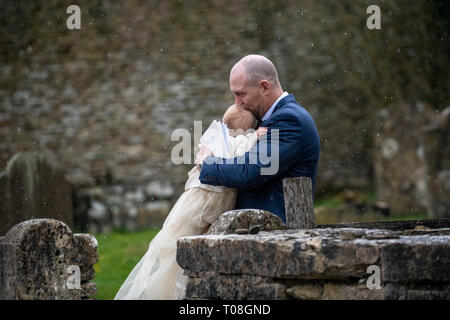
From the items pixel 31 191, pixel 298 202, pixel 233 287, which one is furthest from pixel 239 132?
pixel 31 191

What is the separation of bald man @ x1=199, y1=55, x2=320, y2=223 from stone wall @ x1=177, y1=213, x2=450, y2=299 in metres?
Answer: 0.50

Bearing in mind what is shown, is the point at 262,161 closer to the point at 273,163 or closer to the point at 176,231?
the point at 273,163

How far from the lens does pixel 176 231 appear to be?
15.3 ft

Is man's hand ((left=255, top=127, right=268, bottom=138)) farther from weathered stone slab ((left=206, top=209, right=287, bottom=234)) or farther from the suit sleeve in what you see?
weathered stone slab ((left=206, top=209, right=287, bottom=234))

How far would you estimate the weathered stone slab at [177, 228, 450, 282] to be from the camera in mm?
3285

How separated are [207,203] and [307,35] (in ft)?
31.8

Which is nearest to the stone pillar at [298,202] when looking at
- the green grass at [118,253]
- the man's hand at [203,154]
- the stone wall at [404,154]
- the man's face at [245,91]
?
the man's hand at [203,154]

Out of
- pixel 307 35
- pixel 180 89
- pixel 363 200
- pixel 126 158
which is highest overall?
pixel 307 35

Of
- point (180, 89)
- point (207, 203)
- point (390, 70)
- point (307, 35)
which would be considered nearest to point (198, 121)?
point (180, 89)

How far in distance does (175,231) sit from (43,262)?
808mm

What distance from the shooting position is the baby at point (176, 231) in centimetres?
457

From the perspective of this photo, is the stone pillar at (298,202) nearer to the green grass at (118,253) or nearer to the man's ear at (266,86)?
the man's ear at (266,86)

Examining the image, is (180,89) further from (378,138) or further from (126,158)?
(378,138)

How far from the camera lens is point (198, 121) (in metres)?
14.0
